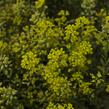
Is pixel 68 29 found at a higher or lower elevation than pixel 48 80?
higher

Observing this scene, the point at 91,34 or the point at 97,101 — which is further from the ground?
the point at 91,34

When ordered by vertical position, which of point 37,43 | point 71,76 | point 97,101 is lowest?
point 97,101

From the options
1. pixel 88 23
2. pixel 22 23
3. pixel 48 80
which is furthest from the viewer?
pixel 22 23

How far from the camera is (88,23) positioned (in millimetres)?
2848

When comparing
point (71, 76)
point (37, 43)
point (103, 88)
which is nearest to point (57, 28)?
point (37, 43)

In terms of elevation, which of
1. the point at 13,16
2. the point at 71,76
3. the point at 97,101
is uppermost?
the point at 13,16

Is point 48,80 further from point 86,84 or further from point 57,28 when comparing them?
point 57,28

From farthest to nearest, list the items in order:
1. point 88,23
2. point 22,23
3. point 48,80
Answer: point 22,23, point 88,23, point 48,80

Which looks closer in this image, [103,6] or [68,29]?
[68,29]

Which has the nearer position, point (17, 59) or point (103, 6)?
point (17, 59)

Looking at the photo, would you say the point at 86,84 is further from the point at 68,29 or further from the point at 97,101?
the point at 68,29

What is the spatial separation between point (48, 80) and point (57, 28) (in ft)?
1.70

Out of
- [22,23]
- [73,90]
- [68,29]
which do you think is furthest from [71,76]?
[22,23]

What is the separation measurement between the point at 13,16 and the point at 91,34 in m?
0.78
